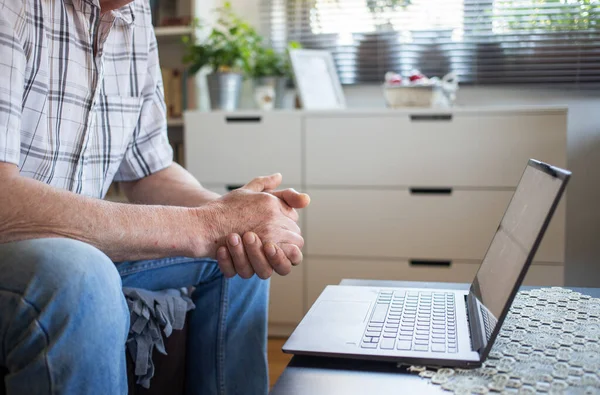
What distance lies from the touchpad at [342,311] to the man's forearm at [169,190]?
44 centimetres

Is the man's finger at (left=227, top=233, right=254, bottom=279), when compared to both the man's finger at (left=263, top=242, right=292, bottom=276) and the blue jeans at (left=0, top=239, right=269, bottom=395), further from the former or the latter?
the blue jeans at (left=0, top=239, right=269, bottom=395)

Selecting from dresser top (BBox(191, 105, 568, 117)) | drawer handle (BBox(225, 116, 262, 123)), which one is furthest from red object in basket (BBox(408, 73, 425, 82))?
drawer handle (BBox(225, 116, 262, 123))

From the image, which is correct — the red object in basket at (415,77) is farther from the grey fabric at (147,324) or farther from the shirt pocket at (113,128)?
the grey fabric at (147,324)

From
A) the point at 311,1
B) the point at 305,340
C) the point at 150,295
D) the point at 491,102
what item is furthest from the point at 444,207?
the point at 305,340

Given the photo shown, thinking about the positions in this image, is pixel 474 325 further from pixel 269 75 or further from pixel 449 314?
pixel 269 75

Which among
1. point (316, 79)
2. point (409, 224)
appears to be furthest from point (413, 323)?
point (316, 79)

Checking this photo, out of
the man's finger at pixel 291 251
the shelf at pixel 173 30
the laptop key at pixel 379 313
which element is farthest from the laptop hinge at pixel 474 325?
the shelf at pixel 173 30

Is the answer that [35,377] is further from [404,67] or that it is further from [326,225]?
[404,67]

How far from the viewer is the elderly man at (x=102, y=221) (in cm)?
87

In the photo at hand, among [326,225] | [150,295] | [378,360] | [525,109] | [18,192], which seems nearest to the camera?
[378,360]

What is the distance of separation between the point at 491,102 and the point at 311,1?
2.88 ft

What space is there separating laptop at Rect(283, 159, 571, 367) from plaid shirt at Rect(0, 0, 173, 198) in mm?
538

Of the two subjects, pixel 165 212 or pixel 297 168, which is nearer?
pixel 165 212

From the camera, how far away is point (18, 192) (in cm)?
102
